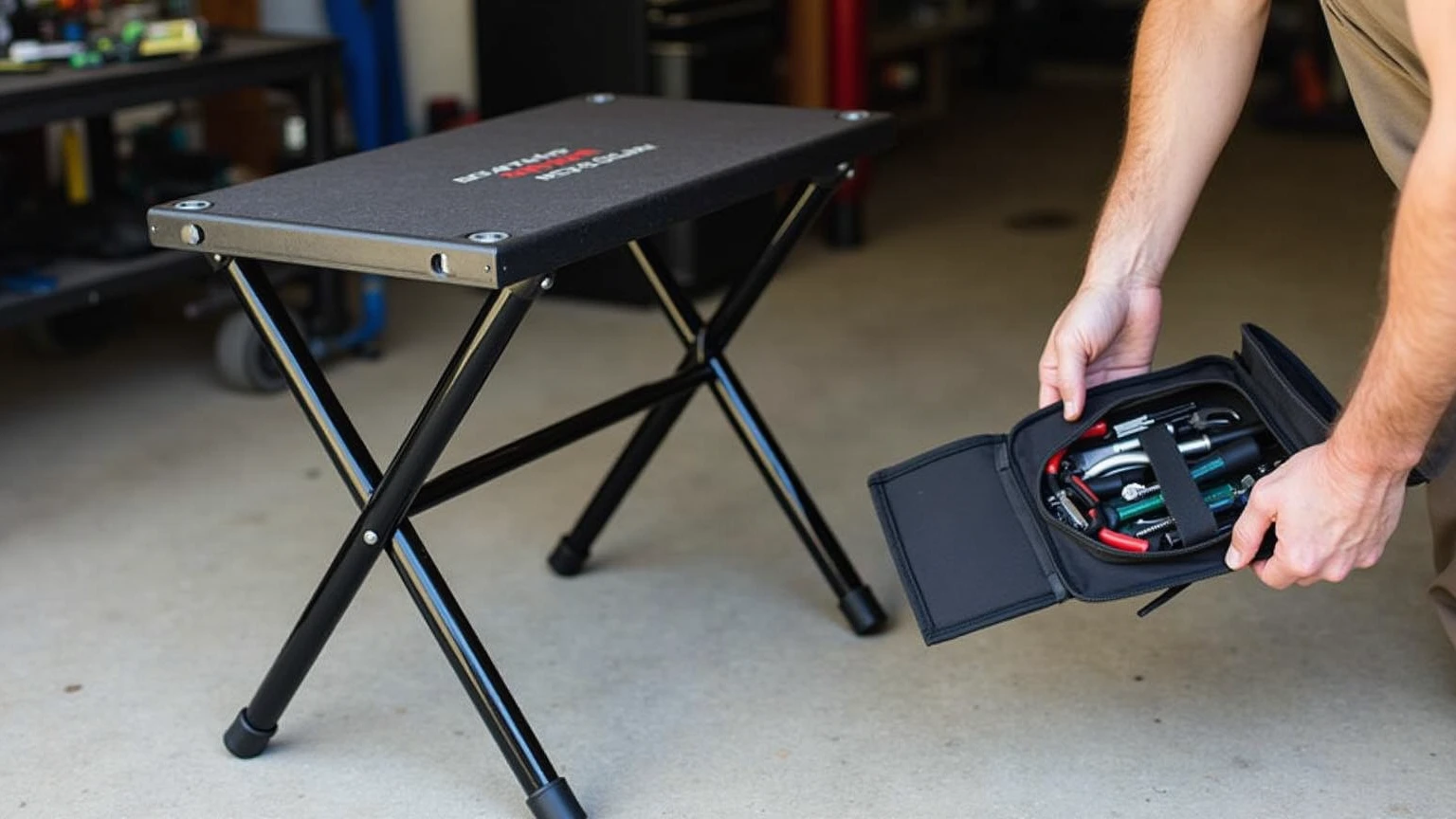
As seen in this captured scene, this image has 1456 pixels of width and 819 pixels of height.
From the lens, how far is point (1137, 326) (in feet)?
6.14

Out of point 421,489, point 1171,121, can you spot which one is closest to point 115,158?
point 421,489

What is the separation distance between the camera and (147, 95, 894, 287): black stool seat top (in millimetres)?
1576

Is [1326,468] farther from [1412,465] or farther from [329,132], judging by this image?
[329,132]

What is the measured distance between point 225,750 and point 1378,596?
145 centimetres

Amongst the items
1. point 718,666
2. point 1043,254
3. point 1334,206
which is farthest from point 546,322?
point 1334,206

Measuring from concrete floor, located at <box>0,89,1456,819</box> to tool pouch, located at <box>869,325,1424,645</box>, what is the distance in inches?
9.3

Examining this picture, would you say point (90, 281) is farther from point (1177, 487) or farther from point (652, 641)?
point (1177, 487)

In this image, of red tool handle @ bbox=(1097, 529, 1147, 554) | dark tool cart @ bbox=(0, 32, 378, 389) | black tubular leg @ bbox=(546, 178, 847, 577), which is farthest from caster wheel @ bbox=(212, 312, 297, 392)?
red tool handle @ bbox=(1097, 529, 1147, 554)

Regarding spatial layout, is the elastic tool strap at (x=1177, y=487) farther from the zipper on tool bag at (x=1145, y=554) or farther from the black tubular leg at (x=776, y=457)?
the black tubular leg at (x=776, y=457)

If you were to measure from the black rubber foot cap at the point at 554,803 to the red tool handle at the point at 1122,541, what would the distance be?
59cm

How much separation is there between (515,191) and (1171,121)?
27.6 inches

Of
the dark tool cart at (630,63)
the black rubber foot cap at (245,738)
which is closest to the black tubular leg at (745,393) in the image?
the black rubber foot cap at (245,738)

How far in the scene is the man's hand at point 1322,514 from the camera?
152cm

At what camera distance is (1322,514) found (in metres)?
1.53
